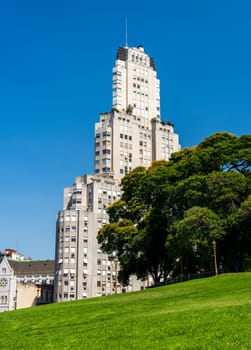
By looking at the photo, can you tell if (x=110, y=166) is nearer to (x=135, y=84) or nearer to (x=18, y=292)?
(x=135, y=84)

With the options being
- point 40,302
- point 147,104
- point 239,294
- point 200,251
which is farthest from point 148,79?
point 239,294

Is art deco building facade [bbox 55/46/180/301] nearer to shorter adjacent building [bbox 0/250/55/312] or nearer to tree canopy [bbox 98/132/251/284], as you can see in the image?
shorter adjacent building [bbox 0/250/55/312]

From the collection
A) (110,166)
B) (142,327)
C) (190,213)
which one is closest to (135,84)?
(110,166)

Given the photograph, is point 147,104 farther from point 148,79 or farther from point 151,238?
point 151,238

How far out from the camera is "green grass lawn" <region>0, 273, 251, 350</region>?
20594 mm

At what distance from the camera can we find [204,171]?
6962 centimetres

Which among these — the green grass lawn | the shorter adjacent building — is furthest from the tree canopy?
the shorter adjacent building

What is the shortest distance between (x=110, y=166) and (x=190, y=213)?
86905mm

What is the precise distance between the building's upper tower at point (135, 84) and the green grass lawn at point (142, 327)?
121 meters

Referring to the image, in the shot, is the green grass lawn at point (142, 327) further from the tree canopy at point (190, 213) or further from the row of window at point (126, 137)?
the row of window at point (126, 137)

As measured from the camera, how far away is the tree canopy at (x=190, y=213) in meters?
61.1

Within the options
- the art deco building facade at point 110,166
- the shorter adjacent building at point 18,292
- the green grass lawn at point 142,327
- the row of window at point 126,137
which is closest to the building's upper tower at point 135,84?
the art deco building facade at point 110,166

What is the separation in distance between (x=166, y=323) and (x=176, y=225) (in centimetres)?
3962

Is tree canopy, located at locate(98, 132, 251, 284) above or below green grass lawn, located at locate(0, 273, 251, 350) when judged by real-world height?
above
